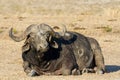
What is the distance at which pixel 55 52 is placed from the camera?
1491 cm

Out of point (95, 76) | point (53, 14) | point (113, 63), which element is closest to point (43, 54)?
point (95, 76)

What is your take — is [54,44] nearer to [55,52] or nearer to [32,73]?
[55,52]

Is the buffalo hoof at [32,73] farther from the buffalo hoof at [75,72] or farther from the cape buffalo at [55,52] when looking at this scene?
the buffalo hoof at [75,72]

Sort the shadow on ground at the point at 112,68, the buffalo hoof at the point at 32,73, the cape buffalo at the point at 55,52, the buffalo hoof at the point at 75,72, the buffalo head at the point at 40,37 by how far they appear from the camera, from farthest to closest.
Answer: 1. the shadow on ground at the point at 112,68
2. the buffalo hoof at the point at 75,72
3. the buffalo hoof at the point at 32,73
4. the cape buffalo at the point at 55,52
5. the buffalo head at the point at 40,37

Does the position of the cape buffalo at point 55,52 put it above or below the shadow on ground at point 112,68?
above

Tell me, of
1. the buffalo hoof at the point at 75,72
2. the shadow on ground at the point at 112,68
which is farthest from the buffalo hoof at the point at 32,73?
the shadow on ground at the point at 112,68

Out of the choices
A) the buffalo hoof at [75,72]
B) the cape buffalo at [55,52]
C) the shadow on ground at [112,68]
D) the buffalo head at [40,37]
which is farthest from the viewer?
the shadow on ground at [112,68]

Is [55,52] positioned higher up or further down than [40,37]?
further down

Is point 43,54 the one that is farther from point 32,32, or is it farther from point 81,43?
point 81,43

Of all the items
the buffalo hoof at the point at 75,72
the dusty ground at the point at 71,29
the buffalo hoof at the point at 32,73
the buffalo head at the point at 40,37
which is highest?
the buffalo head at the point at 40,37

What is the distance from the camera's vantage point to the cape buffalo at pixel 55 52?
1438cm

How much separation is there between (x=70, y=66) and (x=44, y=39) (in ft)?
3.76

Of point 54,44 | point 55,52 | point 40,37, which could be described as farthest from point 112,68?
point 40,37

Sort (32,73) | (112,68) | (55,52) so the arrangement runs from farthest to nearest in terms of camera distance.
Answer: (112,68), (55,52), (32,73)
